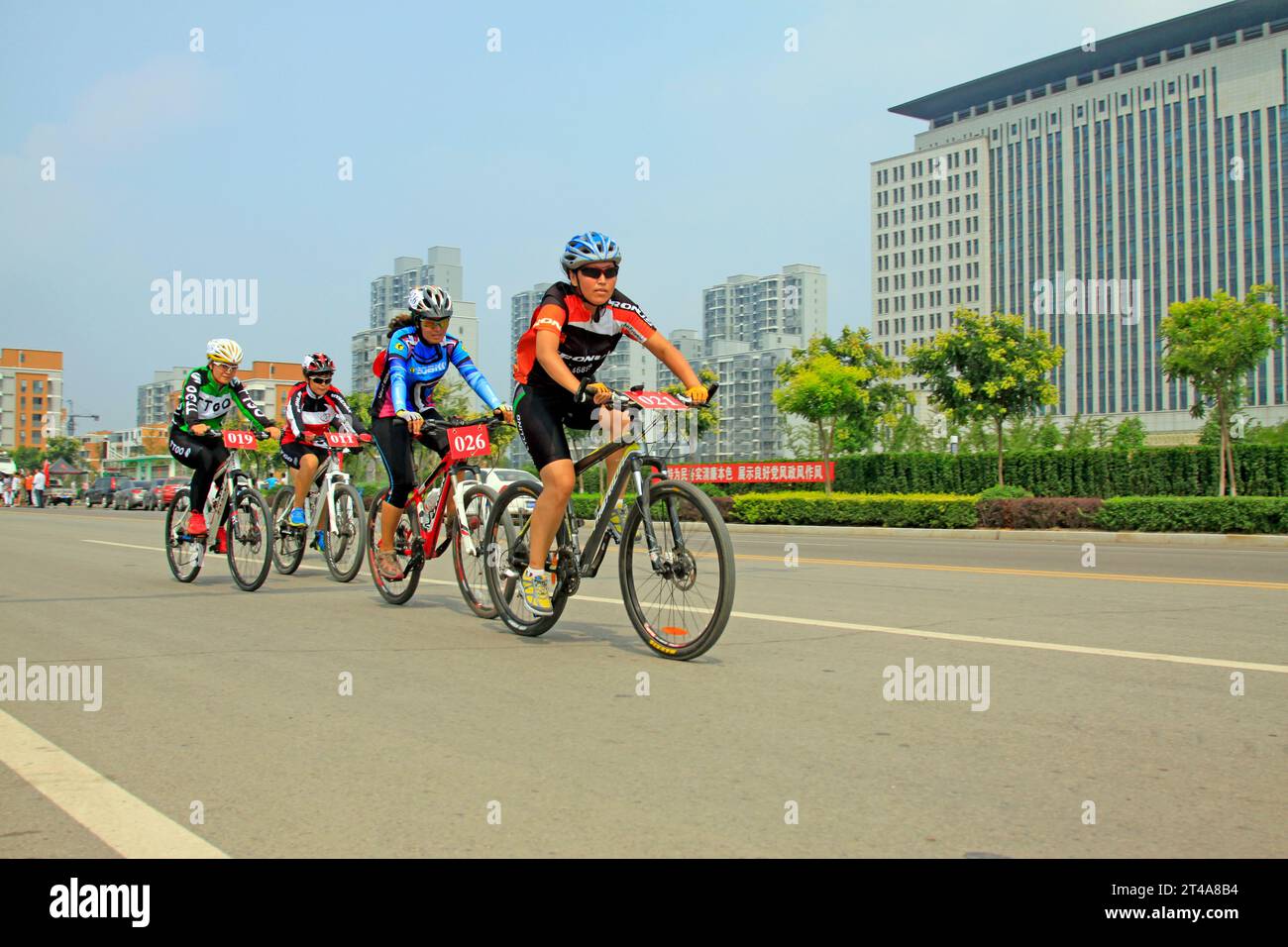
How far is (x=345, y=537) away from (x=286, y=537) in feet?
2.99

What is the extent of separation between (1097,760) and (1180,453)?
31.8 m

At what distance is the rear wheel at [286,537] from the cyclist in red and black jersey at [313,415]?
20 centimetres

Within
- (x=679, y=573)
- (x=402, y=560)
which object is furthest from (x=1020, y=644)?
(x=402, y=560)

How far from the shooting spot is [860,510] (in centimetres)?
2784

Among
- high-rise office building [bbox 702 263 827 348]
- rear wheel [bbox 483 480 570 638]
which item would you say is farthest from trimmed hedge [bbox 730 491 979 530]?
high-rise office building [bbox 702 263 827 348]

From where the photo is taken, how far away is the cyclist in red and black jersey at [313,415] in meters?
10.5

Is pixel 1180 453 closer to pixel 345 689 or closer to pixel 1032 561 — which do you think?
pixel 1032 561

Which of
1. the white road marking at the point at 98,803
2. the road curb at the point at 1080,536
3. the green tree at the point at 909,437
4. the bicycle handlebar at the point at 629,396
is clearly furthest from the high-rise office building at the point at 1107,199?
the white road marking at the point at 98,803

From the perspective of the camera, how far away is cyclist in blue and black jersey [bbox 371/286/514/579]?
26.4 feet

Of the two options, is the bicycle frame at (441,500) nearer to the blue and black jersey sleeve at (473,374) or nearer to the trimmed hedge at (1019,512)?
the blue and black jersey sleeve at (473,374)

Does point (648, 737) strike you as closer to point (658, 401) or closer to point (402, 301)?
point (658, 401)

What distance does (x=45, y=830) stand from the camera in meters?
3.08

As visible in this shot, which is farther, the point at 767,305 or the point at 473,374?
the point at 767,305
